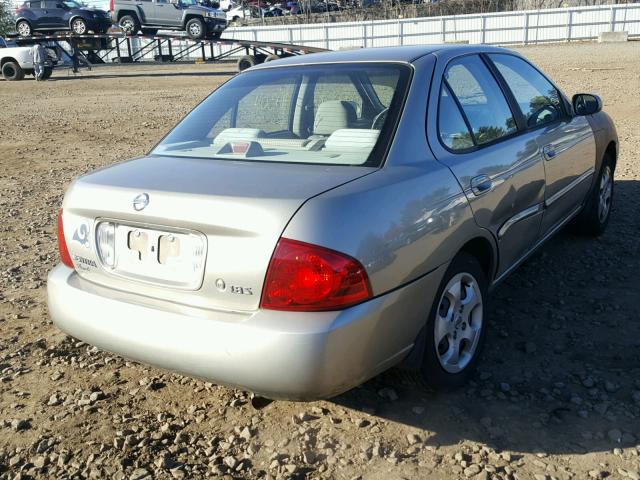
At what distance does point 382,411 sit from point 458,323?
0.56 metres

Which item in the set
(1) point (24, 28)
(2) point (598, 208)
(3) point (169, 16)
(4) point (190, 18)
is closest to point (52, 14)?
(1) point (24, 28)

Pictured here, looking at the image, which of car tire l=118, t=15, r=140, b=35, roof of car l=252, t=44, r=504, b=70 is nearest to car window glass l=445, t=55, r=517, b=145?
roof of car l=252, t=44, r=504, b=70

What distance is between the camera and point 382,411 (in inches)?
119

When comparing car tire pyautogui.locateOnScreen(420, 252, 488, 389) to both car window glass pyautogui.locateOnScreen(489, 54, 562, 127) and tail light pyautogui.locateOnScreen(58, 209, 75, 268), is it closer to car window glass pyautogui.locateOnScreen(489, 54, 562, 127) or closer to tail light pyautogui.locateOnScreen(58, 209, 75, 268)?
car window glass pyautogui.locateOnScreen(489, 54, 562, 127)

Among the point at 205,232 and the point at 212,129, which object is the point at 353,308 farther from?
the point at 212,129

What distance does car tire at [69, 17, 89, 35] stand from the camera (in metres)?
29.1

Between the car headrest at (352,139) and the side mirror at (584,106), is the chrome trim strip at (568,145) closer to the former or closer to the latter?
the side mirror at (584,106)

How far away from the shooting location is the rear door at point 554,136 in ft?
13.1

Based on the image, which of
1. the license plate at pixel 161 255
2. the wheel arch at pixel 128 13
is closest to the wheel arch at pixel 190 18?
the wheel arch at pixel 128 13

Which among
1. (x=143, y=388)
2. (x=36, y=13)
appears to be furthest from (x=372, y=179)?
(x=36, y=13)

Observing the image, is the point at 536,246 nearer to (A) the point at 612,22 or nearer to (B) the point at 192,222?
(B) the point at 192,222

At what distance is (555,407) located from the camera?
299cm

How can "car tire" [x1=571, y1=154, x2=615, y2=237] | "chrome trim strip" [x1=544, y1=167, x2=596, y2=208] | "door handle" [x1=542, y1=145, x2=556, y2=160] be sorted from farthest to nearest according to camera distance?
"car tire" [x1=571, y1=154, x2=615, y2=237] < "chrome trim strip" [x1=544, y1=167, x2=596, y2=208] < "door handle" [x1=542, y1=145, x2=556, y2=160]

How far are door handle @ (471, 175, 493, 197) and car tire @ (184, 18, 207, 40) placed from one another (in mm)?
27188
